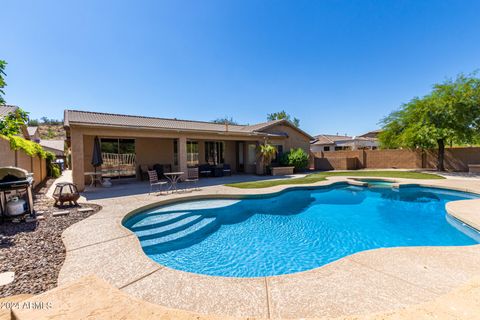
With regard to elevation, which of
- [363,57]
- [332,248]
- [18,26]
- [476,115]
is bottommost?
[332,248]

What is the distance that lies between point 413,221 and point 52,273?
9.30 m

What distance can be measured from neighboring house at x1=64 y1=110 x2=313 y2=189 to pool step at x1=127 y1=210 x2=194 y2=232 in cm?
526

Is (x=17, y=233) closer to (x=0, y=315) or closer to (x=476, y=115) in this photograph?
(x=0, y=315)

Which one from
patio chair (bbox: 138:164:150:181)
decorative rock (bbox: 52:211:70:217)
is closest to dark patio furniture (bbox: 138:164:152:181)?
patio chair (bbox: 138:164:150:181)

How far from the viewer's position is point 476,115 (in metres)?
14.1

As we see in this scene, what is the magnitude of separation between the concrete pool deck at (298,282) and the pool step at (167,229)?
1500 mm

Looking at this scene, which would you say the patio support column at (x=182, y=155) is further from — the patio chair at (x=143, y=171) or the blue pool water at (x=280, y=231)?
the blue pool water at (x=280, y=231)

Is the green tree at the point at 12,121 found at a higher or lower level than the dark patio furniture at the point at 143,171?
higher

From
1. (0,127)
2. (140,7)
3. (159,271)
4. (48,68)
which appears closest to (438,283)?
(159,271)

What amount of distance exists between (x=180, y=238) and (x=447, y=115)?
19157mm

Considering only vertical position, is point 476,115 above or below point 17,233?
above

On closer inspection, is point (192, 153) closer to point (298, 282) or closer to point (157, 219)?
point (157, 219)

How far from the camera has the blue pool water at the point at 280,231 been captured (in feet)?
14.6

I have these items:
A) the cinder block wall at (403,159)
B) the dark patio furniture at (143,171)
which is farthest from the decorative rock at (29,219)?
the cinder block wall at (403,159)
